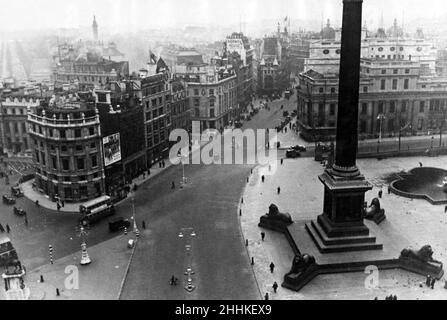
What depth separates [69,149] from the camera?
5544 centimetres

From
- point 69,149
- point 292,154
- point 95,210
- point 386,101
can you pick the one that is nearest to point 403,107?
point 386,101

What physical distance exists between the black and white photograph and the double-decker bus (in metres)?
0.16

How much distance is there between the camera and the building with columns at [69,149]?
55.0 meters

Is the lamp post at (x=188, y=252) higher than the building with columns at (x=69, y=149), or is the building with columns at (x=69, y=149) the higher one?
the building with columns at (x=69, y=149)

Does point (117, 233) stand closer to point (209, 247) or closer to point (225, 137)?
point (209, 247)

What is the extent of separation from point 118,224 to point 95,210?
3.83 metres

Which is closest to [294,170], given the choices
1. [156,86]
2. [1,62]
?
[156,86]

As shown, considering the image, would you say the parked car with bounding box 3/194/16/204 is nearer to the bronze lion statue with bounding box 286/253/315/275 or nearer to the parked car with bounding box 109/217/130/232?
the parked car with bounding box 109/217/130/232

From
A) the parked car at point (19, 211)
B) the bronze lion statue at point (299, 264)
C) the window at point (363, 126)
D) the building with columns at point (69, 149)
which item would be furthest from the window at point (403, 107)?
the parked car at point (19, 211)

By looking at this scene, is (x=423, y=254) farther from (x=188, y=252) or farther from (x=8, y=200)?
(x=8, y=200)

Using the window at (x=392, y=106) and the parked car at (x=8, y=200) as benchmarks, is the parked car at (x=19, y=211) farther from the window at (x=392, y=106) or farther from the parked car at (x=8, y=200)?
the window at (x=392, y=106)

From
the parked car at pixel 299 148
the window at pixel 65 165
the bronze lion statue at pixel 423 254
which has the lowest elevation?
the bronze lion statue at pixel 423 254

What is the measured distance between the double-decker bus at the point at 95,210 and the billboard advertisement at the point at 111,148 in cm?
733
